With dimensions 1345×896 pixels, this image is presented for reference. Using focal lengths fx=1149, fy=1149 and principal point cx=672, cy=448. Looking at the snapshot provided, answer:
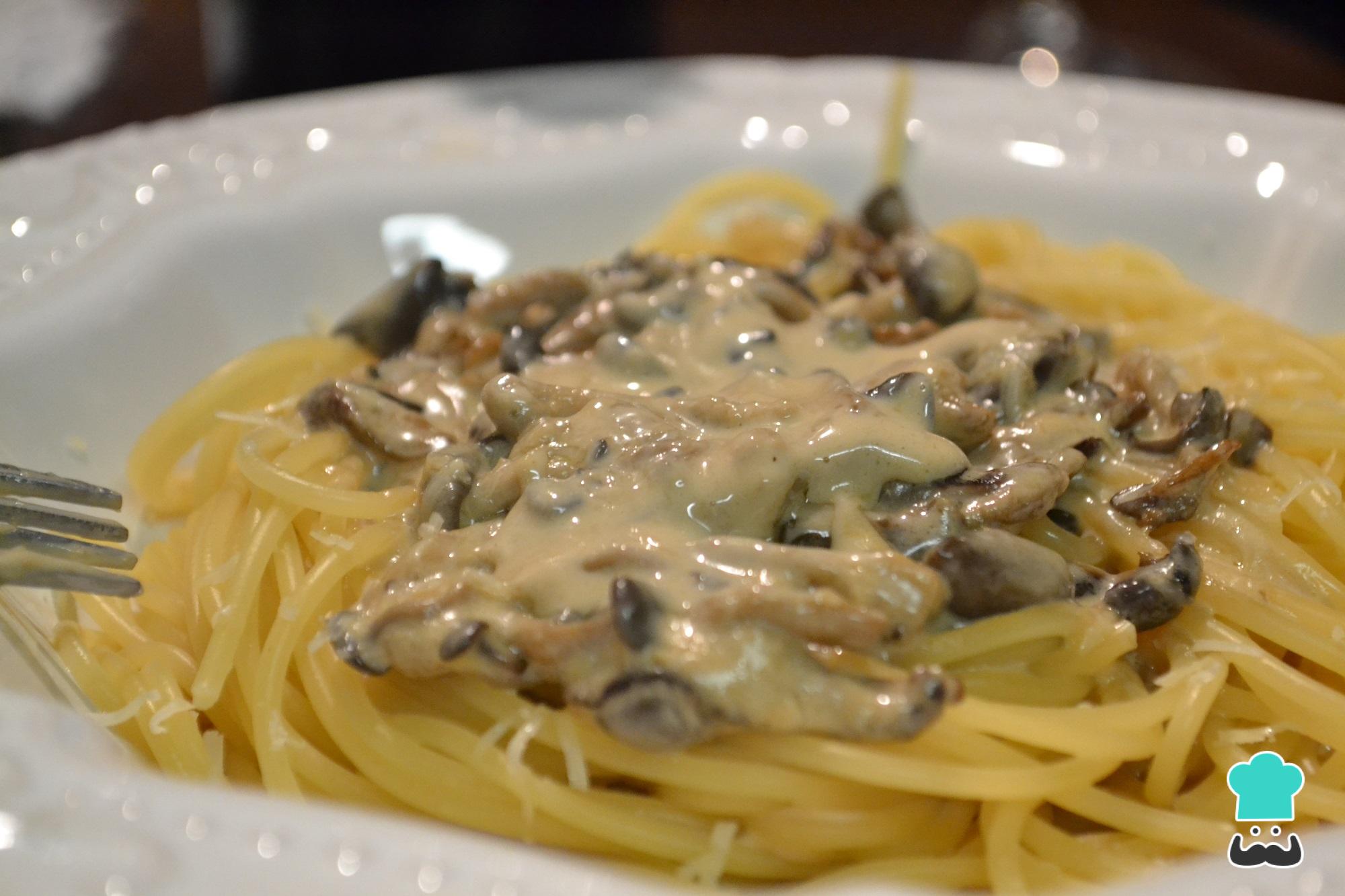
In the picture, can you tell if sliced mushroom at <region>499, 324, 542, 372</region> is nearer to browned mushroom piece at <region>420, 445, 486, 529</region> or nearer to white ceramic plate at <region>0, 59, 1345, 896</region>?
browned mushroom piece at <region>420, 445, 486, 529</region>

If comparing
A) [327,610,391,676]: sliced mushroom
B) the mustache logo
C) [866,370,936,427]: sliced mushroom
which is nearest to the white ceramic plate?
[327,610,391,676]: sliced mushroom

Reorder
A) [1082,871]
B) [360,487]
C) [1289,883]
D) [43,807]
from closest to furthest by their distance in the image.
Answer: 1. [1289,883]
2. [43,807]
3. [1082,871]
4. [360,487]

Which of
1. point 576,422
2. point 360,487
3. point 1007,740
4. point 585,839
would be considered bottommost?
point 585,839

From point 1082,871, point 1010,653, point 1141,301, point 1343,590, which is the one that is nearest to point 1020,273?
point 1141,301

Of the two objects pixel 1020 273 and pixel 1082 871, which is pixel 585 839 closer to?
pixel 1082 871

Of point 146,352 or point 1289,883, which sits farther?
point 146,352

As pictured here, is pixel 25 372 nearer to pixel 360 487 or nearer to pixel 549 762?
pixel 360 487

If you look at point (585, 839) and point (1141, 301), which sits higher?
point (1141, 301)

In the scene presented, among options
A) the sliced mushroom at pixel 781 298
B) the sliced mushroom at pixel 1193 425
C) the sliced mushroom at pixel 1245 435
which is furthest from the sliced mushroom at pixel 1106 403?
the sliced mushroom at pixel 781 298

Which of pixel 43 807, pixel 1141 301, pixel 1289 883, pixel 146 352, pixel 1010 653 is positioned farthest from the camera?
pixel 1141 301
